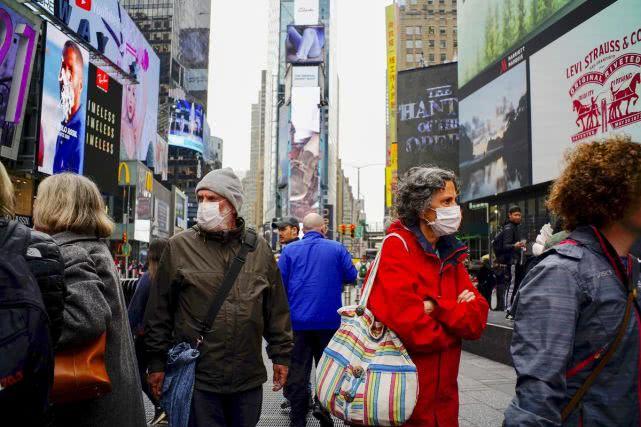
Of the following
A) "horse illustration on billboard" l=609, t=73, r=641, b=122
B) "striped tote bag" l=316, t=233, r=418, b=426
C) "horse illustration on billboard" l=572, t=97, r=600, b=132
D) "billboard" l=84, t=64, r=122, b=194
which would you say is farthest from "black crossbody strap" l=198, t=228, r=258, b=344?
"billboard" l=84, t=64, r=122, b=194

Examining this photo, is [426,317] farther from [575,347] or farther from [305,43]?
[305,43]

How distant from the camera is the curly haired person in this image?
1903 millimetres

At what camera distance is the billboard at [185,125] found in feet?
290

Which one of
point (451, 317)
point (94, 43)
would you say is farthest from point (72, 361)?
point (94, 43)

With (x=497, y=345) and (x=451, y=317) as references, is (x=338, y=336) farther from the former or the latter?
(x=497, y=345)

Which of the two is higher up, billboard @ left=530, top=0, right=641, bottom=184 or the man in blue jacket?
billboard @ left=530, top=0, right=641, bottom=184

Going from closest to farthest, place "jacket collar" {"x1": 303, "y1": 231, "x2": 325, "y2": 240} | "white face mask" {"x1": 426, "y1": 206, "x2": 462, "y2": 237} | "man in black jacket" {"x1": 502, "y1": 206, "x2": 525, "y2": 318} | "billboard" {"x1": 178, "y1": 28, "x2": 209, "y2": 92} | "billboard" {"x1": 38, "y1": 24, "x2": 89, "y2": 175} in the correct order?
"white face mask" {"x1": 426, "y1": 206, "x2": 462, "y2": 237}, "jacket collar" {"x1": 303, "y1": 231, "x2": 325, "y2": 240}, "man in black jacket" {"x1": 502, "y1": 206, "x2": 525, "y2": 318}, "billboard" {"x1": 38, "y1": 24, "x2": 89, "y2": 175}, "billboard" {"x1": 178, "y1": 28, "x2": 209, "y2": 92}

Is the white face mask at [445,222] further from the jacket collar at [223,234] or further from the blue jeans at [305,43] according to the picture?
the blue jeans at [305,43]

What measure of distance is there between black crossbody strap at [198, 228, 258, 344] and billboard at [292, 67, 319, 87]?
114381mm

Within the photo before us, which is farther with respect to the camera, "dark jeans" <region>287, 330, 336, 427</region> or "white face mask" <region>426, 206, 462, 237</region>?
"dark jeans" <region>287, 330, 336, 427</region>

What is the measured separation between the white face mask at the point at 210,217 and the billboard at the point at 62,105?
28355 millimetres

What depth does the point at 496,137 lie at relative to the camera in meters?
24.7

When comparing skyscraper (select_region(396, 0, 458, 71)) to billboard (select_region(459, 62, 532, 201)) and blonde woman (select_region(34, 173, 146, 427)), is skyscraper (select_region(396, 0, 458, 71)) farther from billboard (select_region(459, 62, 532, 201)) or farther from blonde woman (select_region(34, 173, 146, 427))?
blonde woman (select_region(34, 173, 146, 427))

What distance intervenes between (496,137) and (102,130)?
2376 cm
